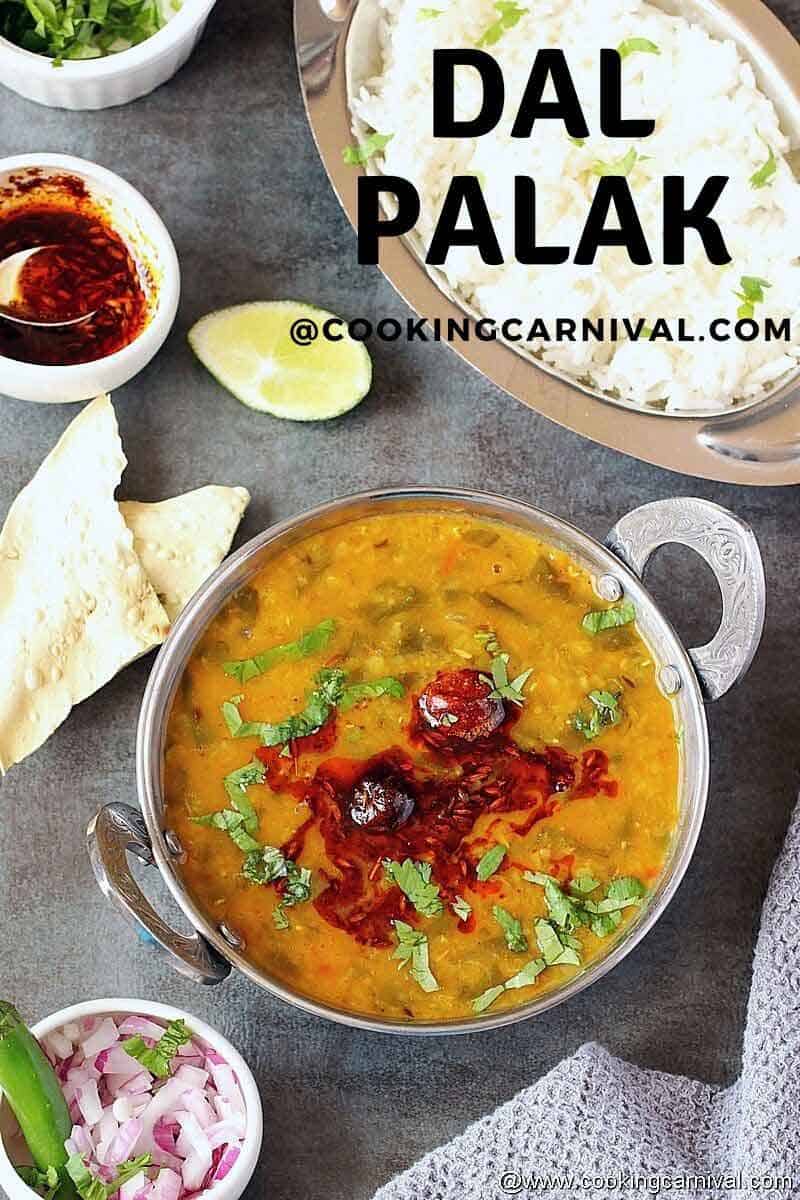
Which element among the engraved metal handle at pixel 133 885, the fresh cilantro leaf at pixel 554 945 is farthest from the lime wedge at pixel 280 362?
the fresh cilantro leaf at pixel 554 945

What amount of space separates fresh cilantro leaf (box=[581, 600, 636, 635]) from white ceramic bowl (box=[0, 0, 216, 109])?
1415 millimetres

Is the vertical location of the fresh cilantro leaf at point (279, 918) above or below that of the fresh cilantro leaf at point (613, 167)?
below

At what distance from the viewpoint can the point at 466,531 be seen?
287 centimetres

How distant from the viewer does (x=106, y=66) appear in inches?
115

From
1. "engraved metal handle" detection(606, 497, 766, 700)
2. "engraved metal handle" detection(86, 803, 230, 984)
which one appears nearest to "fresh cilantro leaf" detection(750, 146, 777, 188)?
"engraved metal handle" detection(606, 497, 766, 700)

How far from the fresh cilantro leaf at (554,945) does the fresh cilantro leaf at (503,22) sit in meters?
1.75

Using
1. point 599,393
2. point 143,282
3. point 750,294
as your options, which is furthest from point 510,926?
point 143,282

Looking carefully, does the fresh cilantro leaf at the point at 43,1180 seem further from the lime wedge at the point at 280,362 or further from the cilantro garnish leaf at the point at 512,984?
the lime wedge at the point at 280,362

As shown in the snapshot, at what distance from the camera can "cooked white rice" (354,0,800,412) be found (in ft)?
9.67

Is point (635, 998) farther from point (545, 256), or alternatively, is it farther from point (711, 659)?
point (545, 256)

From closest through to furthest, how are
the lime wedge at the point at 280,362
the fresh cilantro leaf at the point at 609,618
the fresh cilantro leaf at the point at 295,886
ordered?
the fresh cilantro leaf at the point at 295,886 → the fresh cilantro leaf at the point at 609,618 → the lime wedge at the point at 280,362

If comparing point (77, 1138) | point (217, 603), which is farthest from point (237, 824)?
point (77, 1138)

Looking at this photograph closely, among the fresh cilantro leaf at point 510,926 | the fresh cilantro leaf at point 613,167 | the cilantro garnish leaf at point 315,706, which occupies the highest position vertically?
the fresh cilantro leaf at point 613,167

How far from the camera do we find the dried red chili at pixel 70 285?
9.82 ft
